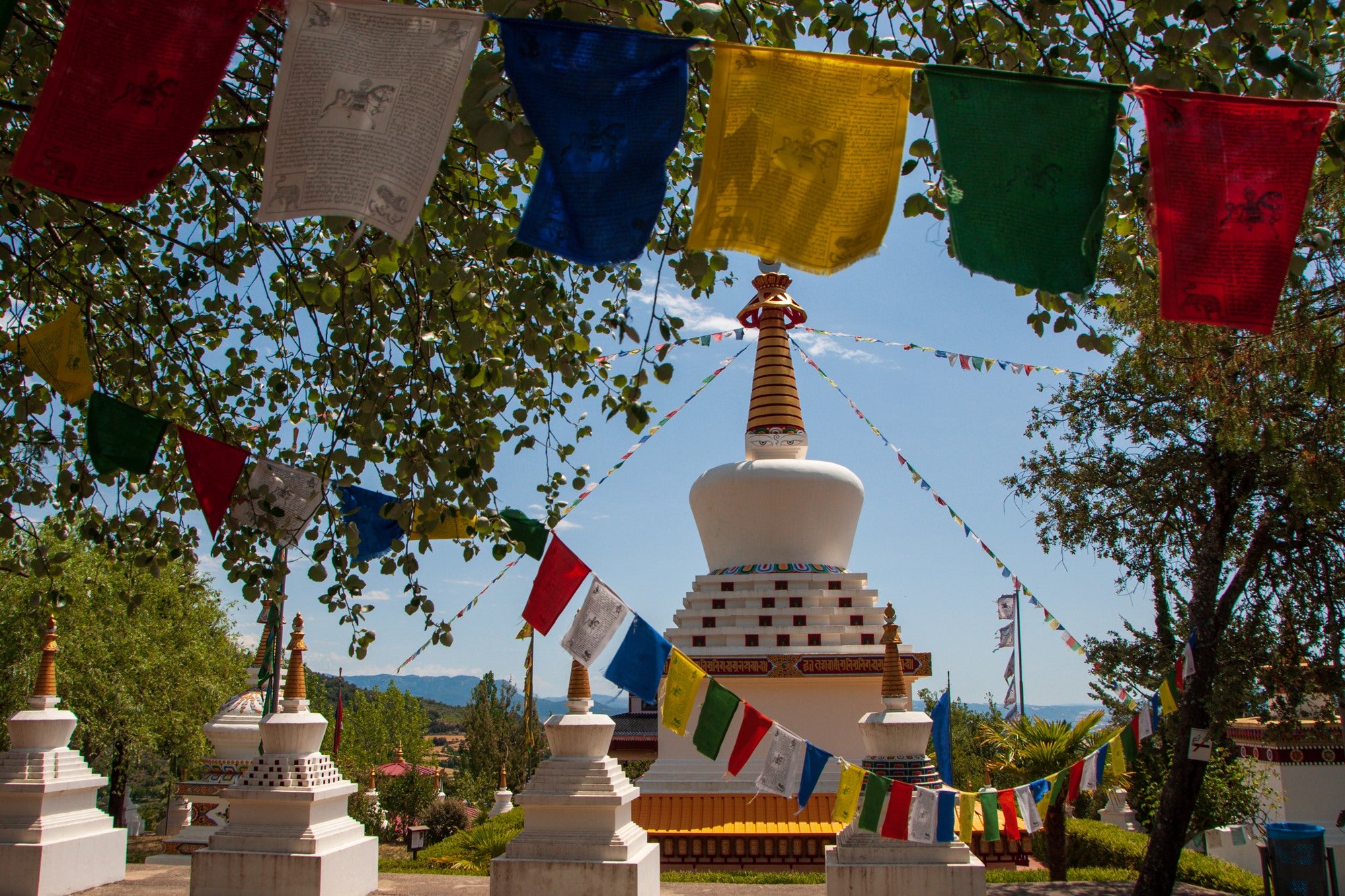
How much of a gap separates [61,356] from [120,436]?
0.59 m

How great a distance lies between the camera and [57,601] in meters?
6.32

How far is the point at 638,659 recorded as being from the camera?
26.9ft

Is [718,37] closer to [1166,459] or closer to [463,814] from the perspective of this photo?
[1166,459]

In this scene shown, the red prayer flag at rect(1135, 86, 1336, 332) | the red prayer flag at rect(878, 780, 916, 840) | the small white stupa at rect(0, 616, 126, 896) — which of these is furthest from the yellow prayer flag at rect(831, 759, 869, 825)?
the small white stupa at rect(0, 616, 126, 896)

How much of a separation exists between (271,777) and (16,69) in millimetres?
6613

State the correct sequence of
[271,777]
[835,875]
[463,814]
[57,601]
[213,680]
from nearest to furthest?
[57,601]
[835,875]
[271,777]
[463,814]
[213,680]

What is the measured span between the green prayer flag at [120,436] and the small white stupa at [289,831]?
15.5 ft

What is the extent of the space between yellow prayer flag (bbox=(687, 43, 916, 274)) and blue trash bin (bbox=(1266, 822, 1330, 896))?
906 cm

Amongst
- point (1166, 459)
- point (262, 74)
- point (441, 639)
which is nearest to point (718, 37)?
point (262, 74)

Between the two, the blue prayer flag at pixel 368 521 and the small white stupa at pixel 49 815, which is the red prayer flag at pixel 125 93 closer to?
the blue prayer flag at pixel 368 521

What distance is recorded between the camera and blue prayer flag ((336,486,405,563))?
6.69 m

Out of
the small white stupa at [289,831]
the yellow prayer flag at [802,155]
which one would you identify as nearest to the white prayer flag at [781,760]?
the small white stupa at [289,831]

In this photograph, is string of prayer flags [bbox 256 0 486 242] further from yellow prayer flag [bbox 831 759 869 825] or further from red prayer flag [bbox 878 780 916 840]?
red prayer flag [bbox 878 780 916 840]

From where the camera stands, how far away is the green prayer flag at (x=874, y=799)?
8.23m
